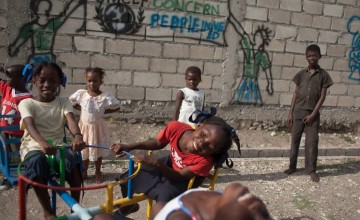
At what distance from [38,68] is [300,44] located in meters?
4.81

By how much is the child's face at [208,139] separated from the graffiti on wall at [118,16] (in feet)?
10.4

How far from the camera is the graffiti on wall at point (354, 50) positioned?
612 centimetres

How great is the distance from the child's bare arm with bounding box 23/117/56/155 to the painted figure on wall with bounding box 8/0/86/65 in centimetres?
278

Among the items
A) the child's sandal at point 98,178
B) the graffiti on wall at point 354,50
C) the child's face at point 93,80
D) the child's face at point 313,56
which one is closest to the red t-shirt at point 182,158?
the child's face at point 93,80

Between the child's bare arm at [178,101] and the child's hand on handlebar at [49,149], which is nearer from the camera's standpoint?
the child's hand on handlebar at [49,149]

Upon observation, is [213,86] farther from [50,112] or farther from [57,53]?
[50,112]

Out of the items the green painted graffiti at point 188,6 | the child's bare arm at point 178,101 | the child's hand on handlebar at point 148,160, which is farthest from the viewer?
the green painted graffiti at point 188,6

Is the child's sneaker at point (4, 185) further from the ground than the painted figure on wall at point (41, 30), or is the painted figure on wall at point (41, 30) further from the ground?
the painted figure on wall at point (41, 30)

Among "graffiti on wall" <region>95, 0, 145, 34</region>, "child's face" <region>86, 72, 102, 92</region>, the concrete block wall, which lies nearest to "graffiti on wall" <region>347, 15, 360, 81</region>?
the concrete block wall

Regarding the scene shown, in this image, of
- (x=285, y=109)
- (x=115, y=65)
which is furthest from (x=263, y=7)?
(x=115, y=65)

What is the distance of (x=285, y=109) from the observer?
20.2 feet

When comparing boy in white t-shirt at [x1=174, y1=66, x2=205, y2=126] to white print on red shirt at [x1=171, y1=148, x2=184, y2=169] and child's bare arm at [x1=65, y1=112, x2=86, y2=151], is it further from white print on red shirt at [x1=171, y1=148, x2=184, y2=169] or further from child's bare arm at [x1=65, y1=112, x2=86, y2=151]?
child's bare arm at [x1=65, y1=112, x2=86, y2=151]

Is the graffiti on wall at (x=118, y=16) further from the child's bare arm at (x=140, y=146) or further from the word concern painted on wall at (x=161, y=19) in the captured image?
the child's bare arm at (x=140, y=146)

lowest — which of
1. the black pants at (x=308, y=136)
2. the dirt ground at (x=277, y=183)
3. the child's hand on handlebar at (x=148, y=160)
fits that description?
the dirt ground at (x=277, y=183)
